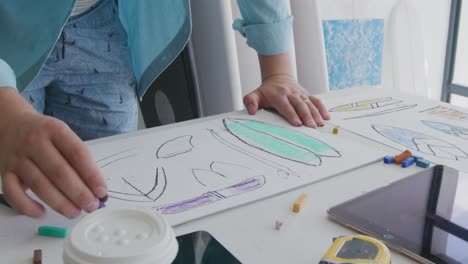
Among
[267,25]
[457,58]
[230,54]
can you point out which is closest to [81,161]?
[267,25]

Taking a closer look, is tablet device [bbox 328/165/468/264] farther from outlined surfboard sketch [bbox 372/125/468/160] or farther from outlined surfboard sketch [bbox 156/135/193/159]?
outlined surfboard sketch [bbox 156/135/193/159]

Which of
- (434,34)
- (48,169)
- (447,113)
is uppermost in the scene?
(48,169)

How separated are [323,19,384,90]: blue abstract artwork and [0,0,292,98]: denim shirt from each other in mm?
958

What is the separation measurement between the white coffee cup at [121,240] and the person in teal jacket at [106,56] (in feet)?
0.67

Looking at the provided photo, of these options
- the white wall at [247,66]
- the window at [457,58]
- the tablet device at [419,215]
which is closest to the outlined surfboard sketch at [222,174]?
the tablet device at [419,215]

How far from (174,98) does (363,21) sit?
1062 millimetres

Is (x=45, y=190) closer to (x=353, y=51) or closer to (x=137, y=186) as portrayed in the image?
(x=137, y=186)

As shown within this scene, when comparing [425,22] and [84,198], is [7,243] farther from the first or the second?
[425,22]

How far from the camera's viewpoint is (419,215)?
371 mm

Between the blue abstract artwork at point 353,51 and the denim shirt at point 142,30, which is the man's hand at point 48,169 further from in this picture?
the blue abstract artwork at point 353,51

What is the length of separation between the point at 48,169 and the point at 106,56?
0.35 meters

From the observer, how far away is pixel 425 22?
6.52 feet

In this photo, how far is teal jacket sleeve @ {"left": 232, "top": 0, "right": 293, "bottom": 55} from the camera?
0.72 m

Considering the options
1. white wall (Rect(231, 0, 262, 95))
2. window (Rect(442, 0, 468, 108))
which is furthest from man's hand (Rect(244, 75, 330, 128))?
window (Rect(442, 0, 468, 108))
